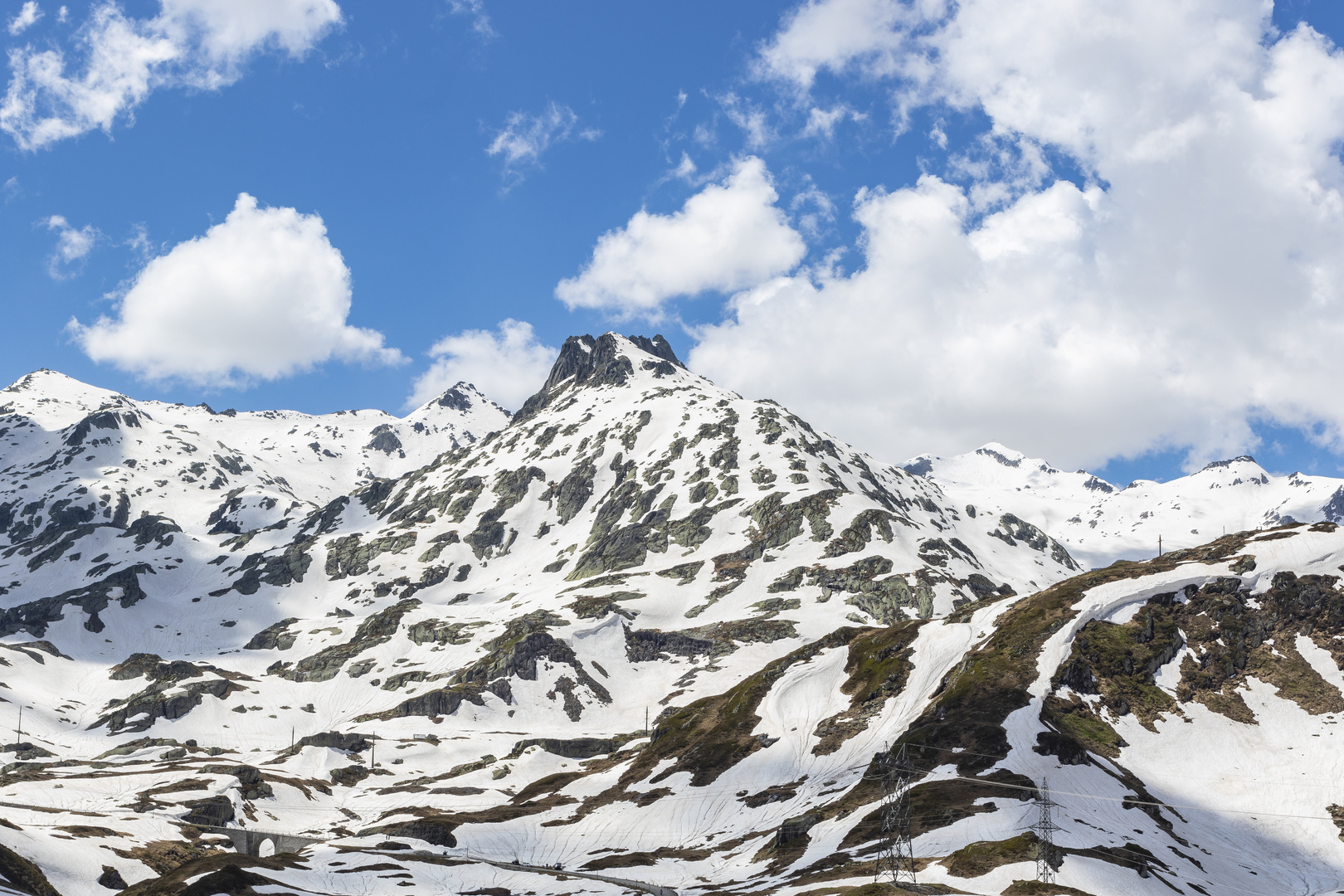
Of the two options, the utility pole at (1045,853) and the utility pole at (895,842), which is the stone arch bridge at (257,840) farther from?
the utility pole at (1045,853)

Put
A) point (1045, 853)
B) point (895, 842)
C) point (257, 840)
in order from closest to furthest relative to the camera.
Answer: point (1045, 853), point (895, 842), point (257, 840)

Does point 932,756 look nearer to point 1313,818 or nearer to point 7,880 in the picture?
point 1313,818

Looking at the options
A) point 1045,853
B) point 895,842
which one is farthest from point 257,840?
point 1045,853

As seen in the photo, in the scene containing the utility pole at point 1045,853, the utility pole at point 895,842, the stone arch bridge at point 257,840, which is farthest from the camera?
the stone arch bridge at point 257,840

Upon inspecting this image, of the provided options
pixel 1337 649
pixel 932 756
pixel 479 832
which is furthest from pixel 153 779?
pixel 1337 649

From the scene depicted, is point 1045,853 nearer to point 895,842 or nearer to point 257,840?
point 895,842

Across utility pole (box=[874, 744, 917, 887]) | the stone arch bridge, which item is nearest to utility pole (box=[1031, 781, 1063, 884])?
utility pole (box=[874, 744, 917, 887])

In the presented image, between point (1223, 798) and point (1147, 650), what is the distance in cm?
2889

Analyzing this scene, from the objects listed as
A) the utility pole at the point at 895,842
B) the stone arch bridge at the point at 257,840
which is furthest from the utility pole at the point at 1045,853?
the stone arch bridge at the point at 257,840

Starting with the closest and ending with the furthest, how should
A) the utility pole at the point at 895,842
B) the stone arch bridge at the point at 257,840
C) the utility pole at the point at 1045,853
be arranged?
the utility pole at the point at 1045,853 < the utility pole at the point at 895,842 < the stone arch bridge at the point at 257,840

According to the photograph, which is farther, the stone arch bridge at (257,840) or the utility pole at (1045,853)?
the stone arch bridge at (257,840)

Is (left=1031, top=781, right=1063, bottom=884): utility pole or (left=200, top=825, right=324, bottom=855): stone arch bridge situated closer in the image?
(left=1031, top=781, right=1063, bottom=884): utility pole

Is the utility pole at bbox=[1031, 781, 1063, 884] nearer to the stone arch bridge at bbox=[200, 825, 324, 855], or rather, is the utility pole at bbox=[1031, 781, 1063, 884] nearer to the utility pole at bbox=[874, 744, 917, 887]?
the utility pole at bbox=[874, 744, 917, 887]

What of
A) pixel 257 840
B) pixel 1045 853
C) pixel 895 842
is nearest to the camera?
pixel 1045 853
